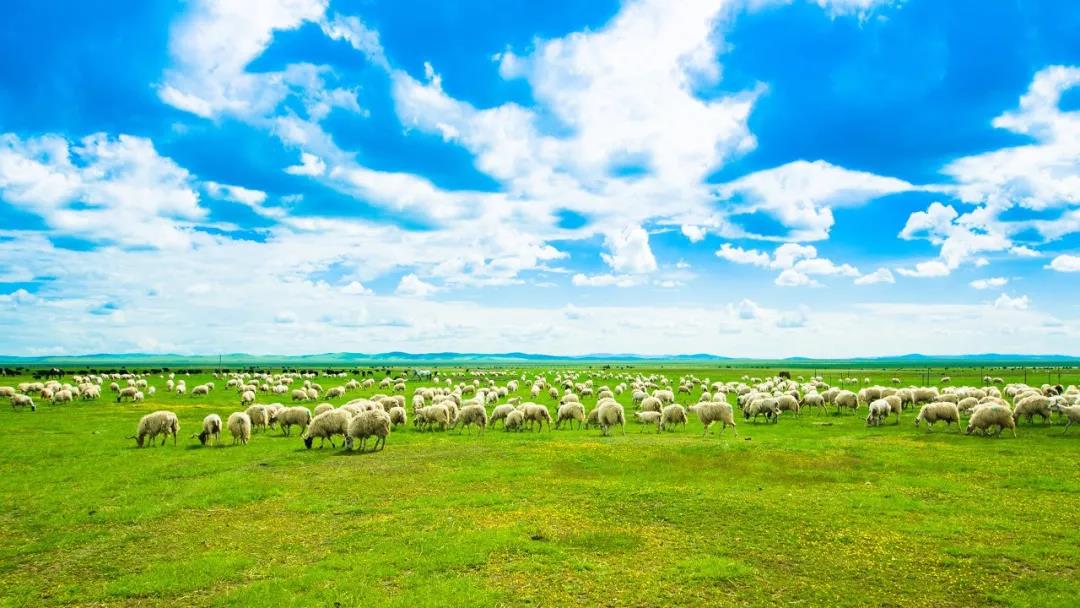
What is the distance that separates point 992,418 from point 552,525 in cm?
2733

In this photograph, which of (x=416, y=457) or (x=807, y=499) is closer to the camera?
(x=807, y=499)

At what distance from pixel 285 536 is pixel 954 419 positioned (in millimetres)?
34303

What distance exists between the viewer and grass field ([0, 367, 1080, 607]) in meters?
11.0

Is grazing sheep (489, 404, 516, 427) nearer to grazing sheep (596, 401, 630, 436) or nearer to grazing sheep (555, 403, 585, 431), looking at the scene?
grazing sheep (555, 403, 585, 431)

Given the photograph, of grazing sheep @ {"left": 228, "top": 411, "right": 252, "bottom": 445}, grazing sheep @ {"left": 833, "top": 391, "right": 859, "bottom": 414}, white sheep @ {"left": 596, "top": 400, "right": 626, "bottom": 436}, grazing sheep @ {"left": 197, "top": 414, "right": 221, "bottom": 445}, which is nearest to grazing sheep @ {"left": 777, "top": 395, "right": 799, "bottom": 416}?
grazing sheep @ {"left": 833, "top": 391, "right": 859, "bottom": 414}

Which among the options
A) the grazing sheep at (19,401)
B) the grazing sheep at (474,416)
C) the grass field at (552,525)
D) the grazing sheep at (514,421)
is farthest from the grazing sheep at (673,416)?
the grazing sheep at (19,401)

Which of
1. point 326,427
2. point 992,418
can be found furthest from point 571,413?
point 992,418

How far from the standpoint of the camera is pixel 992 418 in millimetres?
29594

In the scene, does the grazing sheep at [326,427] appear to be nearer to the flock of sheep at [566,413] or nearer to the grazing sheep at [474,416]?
the flock of sheep at [566,413]

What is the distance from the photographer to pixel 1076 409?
1205 inches

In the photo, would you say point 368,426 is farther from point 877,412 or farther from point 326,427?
point 877,412

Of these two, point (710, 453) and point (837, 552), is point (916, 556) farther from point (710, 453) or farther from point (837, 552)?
point (710, 453)

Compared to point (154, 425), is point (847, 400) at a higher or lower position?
lower

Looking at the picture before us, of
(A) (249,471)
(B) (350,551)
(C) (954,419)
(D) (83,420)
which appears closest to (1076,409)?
(C) (954,419)
